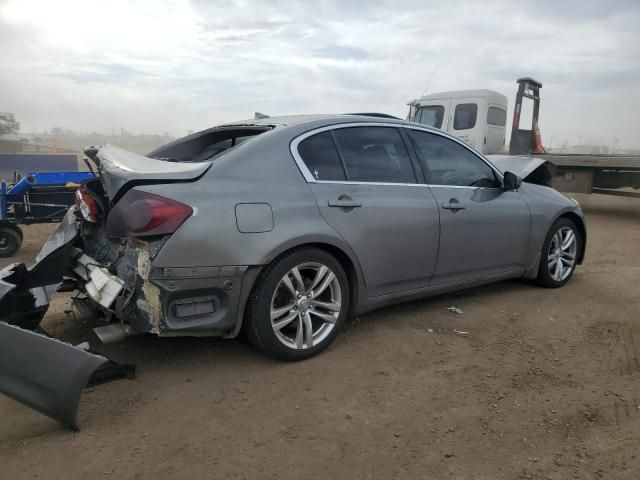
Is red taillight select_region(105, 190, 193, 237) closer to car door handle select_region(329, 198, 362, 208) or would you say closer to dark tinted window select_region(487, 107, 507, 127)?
car door handle select_region(329, 198, 362, 208)

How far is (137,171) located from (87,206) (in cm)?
67

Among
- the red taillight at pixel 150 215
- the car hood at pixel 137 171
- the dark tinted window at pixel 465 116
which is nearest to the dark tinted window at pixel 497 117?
the dark tinted window at pixel 465 116

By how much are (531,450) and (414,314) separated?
1837mm

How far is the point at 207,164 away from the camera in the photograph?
3.07 meters

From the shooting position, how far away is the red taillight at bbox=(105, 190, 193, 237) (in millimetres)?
2820

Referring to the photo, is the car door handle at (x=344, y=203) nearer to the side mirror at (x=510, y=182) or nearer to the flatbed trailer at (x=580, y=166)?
the side mirror at (x=510, y=182)

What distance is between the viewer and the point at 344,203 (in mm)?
3441

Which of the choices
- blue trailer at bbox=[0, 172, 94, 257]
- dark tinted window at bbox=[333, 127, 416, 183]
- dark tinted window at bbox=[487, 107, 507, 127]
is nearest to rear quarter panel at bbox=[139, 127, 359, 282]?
dark tinted window at bbox=[333, 127, 416, 183]

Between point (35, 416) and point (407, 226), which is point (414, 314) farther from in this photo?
point (35, 416)

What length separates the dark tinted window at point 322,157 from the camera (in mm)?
3430

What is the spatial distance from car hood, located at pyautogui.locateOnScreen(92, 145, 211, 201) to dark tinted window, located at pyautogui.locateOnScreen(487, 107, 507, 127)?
31.4 ft

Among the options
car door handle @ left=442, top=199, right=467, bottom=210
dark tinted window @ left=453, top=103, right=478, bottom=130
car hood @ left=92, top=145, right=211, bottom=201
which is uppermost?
dark tinted window @ left=453, top=103, right=478, bottom=130

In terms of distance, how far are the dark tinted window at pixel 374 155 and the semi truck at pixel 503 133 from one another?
7476 millimetres

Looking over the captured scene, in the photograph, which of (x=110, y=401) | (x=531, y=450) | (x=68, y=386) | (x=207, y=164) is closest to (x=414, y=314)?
(x=531, y=450)
